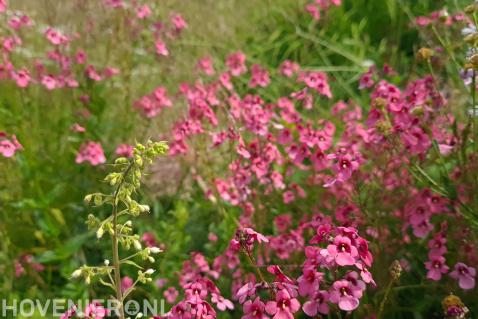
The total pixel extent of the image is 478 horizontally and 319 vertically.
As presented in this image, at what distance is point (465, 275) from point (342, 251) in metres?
0.71

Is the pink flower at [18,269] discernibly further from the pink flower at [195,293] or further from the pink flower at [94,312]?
the pink flower at [195,293]

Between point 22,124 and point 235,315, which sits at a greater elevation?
point 22,124

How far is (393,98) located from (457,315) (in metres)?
1.12

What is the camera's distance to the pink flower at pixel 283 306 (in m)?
1.54

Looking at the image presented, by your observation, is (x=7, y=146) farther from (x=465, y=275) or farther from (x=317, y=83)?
(x=465, y=275)

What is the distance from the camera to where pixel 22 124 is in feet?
10.6

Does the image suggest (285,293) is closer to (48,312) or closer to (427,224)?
(427,224)

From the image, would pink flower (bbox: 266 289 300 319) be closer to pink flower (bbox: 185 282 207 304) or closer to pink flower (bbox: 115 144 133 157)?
pink flower (bbox: 185 282 207 304)

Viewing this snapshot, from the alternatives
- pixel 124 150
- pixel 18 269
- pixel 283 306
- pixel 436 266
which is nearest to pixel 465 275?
pixel 436 266

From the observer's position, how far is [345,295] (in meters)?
1.60

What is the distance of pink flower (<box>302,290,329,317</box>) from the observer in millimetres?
1624

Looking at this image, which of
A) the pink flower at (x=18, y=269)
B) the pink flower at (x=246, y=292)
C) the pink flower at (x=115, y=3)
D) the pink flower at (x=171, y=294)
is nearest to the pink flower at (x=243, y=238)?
the pink flower at (x=246, y=292)

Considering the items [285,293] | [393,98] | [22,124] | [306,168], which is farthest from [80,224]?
[285,293]

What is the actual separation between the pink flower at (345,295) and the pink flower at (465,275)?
2.02 ft
